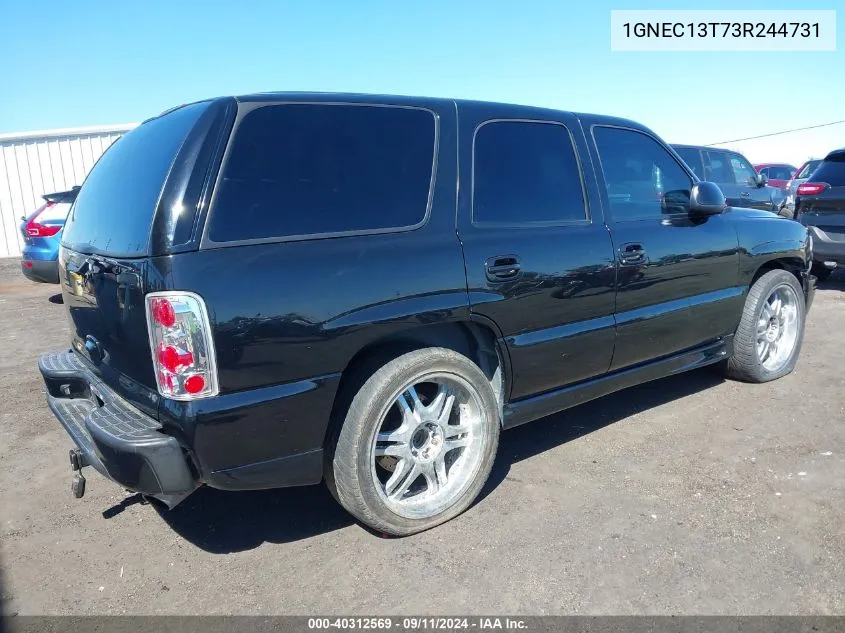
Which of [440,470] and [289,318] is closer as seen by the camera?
[289,318]

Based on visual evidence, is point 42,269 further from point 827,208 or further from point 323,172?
point 827,208

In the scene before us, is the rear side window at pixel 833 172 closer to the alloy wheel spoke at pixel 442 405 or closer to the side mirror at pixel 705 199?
the side mirror at pixel 705 199

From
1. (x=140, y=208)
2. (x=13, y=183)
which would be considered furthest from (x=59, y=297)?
(x=140, y=208)

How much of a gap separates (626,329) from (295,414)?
6.51 feet

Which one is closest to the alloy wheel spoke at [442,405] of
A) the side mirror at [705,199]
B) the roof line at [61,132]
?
the side mirror at [705,199]

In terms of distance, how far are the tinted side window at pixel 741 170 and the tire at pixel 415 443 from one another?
902 centimetres

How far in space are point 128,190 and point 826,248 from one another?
8.05 meters

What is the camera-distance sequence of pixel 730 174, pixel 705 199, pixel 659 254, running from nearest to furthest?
pixel 659 254 → pixel 705 199 → pixel 730 174

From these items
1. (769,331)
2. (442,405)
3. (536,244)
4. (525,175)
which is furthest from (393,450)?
(769,331)

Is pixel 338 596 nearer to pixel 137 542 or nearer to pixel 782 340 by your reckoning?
pixel 137 542

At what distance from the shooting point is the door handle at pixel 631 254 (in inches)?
131

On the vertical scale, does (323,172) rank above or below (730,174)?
below

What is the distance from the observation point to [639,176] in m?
3.70

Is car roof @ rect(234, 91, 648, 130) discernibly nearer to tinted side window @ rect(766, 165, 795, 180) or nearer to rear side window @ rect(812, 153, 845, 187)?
rear side window @ rect(812, 153, 845, 187)
